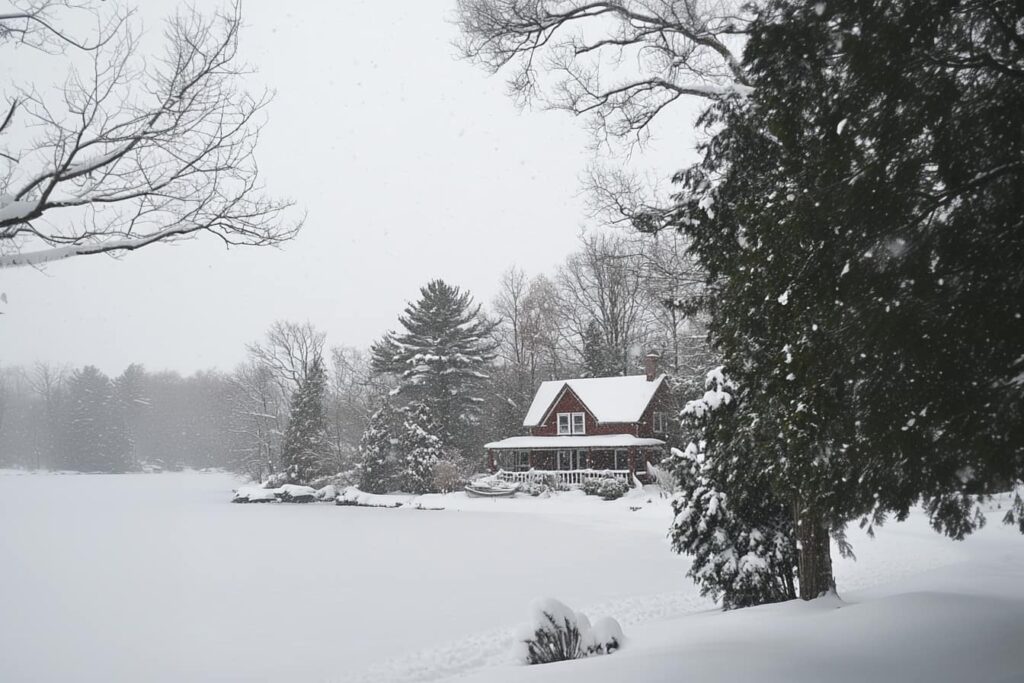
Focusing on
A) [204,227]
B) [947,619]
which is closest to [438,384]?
[204,227]

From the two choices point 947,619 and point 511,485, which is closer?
point 947,619

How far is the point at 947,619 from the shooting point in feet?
18.4

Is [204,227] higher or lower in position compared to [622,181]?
lower

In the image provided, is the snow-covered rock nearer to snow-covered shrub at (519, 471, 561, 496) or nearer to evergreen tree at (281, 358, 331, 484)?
evergreen tree at (281, 358, 331, 484)

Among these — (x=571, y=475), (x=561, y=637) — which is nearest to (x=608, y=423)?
(x=571, y=475)

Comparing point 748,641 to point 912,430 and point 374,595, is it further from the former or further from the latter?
point 374,595

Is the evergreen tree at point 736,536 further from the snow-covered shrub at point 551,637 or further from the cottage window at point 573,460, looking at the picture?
the cottage window at point 573,460

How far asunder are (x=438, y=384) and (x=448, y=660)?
32.8 m

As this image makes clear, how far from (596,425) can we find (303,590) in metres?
23.5

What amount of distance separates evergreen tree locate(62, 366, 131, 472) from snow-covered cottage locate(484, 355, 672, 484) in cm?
4902

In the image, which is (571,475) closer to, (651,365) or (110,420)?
(651,365)

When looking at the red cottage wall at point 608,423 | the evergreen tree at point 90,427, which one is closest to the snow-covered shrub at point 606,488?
the red cottage wall at point 608,423

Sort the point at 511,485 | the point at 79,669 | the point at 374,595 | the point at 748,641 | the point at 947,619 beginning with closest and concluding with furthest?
the point at 748,641, the point at 947,619, the point at 79,669, the point at 374,595, the point at 511,485

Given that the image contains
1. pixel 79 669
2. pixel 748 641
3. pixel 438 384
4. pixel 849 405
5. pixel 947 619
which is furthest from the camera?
pixel 438 384
